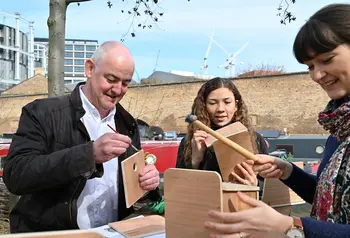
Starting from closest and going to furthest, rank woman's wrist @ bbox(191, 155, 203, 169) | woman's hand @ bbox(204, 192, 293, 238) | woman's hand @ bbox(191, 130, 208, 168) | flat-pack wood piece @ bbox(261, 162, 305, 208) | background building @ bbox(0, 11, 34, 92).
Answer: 1. woman's hand @ bbox(204, 192, 293, 238)
2. flat-pack wood piece @ bbox(261, 162, 305, 208)
3. woman's hand @ bbox(191, 130, 208, 168)
4. woman's wrist @ bbox(191, 155, 203, 169)
5. background building @ bbox(0, 11, 34, 92)

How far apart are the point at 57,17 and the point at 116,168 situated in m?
1.91

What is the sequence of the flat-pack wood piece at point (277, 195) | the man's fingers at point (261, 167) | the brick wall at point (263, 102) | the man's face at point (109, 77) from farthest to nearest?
the brick wall at point (263, 102) < the man's face at point (109, 77) < the flat-pack wood piece at point (277, 195) < the man's fingers at point (261, 167)

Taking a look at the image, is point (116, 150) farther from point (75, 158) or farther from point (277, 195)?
point (277, 195)

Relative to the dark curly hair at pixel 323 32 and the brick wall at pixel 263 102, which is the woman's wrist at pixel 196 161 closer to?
the dark curly hair at pixel 323 32

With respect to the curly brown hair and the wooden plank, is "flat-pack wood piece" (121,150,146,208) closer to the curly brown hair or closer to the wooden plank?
the wooden plank

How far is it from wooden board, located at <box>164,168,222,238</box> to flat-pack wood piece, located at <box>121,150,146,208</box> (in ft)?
0.87

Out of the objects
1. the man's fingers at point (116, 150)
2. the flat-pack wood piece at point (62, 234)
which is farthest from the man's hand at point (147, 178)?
the flat-pack wood piece at point (62, 234)

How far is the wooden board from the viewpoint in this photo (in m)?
1.14

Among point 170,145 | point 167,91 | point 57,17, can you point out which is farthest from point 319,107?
point 57,17

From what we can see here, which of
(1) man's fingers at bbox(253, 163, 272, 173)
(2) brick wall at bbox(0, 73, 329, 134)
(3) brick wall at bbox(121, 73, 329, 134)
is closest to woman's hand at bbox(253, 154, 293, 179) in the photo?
(1) man's fingers at bbox(253, 163, 272, 173)

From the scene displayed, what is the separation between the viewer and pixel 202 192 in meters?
1.17

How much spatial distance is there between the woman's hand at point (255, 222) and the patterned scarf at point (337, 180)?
6.7 inches

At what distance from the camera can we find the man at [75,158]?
1622mm

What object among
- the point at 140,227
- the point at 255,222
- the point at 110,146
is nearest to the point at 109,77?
the point at 110,146
